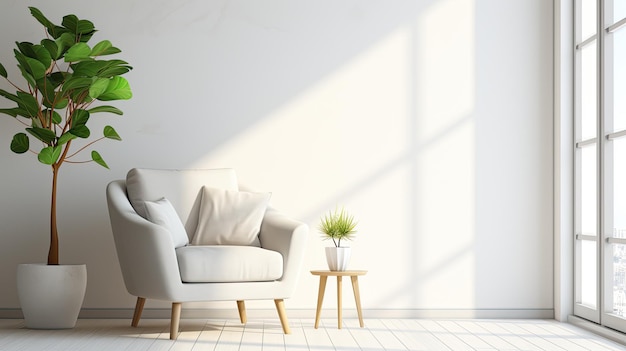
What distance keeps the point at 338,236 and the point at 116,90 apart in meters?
1.51

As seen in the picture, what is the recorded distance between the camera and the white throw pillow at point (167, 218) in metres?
4.30

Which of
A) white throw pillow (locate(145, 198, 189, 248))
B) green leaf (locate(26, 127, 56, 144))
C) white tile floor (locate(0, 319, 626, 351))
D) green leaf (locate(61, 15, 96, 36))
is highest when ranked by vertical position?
green leaf (locate(61, 15, 96, 36))

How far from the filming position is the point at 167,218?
4.37 m

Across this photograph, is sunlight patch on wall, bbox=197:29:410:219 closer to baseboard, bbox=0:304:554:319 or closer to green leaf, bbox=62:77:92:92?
baseboard, bbox=0:304:554:319

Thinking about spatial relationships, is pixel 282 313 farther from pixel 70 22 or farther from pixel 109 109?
pixel 70 22

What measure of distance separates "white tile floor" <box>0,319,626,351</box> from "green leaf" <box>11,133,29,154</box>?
39.5 inches

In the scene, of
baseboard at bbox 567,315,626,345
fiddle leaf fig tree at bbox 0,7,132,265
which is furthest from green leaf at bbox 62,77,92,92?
baseboard at bbox 567,315,626,345

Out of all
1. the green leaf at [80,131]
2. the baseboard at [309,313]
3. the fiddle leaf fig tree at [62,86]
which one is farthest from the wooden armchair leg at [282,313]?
the green leaf at [80,131]

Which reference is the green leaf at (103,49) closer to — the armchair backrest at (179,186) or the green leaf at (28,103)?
the green leaf at (28,103)

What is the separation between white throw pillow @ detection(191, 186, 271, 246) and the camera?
15.0ft

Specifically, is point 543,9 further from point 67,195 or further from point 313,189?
point 67,195

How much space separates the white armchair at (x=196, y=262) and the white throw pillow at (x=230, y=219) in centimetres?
4

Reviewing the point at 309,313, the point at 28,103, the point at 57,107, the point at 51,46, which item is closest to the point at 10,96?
the point at 28,103

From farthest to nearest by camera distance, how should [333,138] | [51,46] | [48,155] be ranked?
1. [333,138]
2. [51,46]
3. [48,155]
